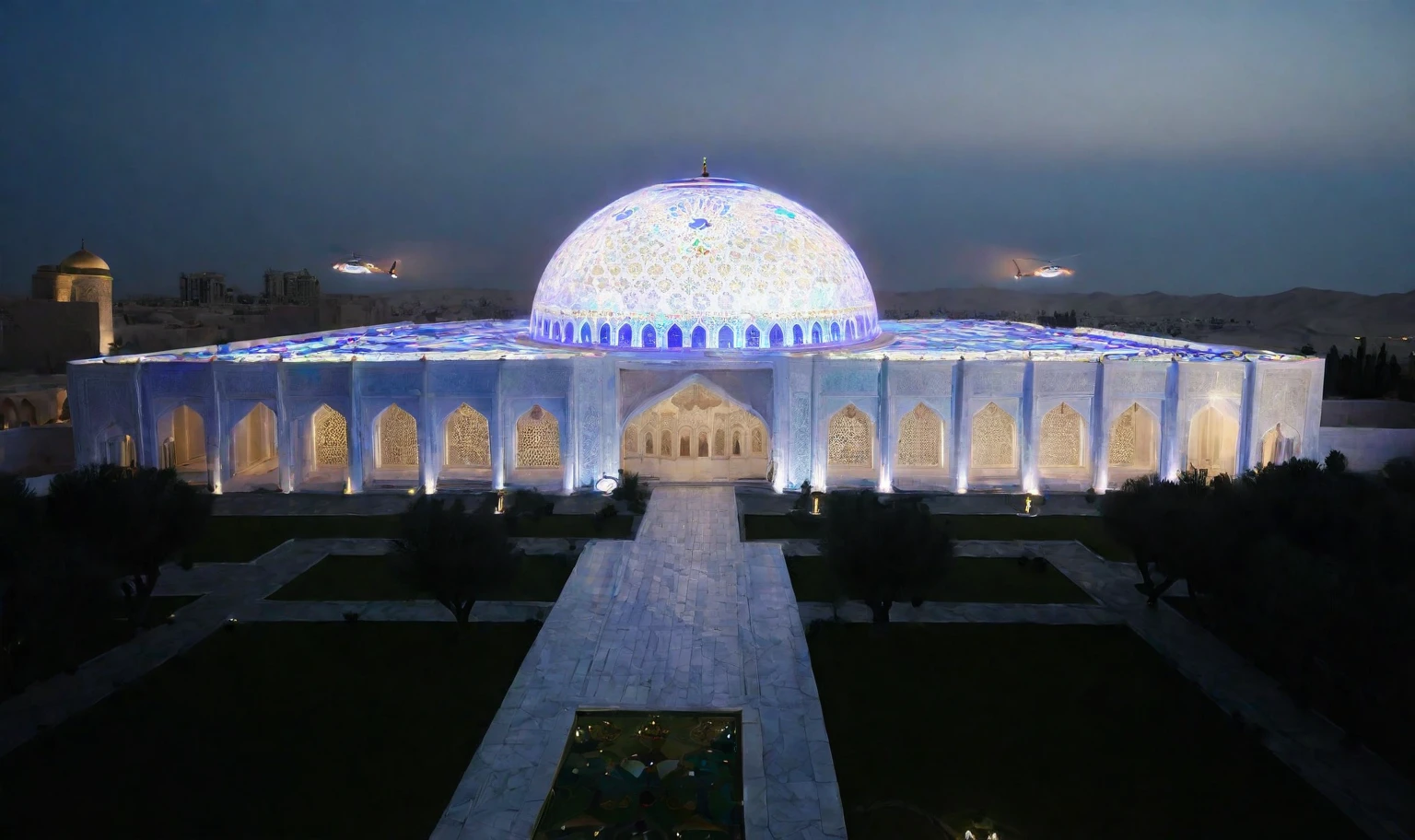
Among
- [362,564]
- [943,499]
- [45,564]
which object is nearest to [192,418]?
[362,564]

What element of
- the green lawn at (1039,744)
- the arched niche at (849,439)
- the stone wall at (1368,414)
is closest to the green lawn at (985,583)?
the green lawn at (1039,744)

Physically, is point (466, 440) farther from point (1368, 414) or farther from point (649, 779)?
point (1368, 414)

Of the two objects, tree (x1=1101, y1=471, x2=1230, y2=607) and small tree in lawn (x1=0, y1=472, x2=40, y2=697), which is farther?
tree (x1=1101, y1=471, x2=1230, y2=607)

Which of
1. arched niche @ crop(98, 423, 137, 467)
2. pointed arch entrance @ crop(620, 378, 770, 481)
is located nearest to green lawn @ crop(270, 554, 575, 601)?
pointed arch entrance @ crop(620, 378, 770, 481)

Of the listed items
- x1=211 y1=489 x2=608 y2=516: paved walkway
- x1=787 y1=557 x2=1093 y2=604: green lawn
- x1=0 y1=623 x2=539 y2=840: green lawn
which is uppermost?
x1=211 y1=489 x2=608 y2=516: paved walkway

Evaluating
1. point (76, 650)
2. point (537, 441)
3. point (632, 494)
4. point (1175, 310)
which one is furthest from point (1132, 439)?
point (1175, 310)

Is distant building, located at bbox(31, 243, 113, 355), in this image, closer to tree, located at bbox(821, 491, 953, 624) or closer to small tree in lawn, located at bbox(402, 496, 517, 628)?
small tree in lawn, located at bbox(402, 496, 517, 628)
